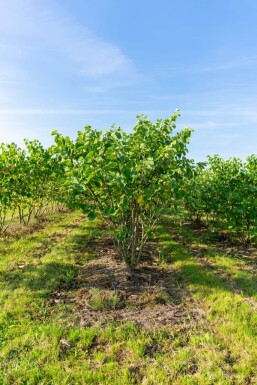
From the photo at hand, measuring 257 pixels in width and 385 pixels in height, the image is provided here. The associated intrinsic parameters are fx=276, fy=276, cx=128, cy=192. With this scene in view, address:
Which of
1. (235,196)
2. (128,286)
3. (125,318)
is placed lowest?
(125,318)

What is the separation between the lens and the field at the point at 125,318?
389 cm

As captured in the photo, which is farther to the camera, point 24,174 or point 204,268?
point 24,174

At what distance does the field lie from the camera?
389 cm

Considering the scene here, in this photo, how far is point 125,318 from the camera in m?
5.23

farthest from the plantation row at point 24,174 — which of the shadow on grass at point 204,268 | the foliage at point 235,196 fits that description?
the foliage at point 235,196

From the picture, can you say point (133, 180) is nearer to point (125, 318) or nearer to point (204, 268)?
point (125, 318)

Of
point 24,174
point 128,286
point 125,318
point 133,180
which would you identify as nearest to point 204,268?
point 128,286

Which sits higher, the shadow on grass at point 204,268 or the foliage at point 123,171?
the foliage at point 123,171

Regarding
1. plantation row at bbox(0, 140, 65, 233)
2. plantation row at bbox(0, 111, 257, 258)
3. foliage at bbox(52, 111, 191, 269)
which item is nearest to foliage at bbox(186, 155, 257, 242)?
plantation row at bbox(0, 111, 257, 258)

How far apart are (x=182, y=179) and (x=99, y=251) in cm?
442

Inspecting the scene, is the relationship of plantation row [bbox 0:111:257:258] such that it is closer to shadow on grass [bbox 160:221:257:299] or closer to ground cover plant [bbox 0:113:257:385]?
ground cover plant [bbox 0:113:257:385]

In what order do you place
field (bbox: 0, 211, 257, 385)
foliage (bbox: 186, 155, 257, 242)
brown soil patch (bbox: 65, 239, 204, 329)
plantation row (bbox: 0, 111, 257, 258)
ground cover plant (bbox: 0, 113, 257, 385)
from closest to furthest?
field (bbox: 0, 211, 257, 385) < ground cover plant (bbox: 0, 113, 257, 385) < brown soil patch (bbox: 65, 239, 204, 329) < plantation row (bbox: 0, 111, 257, 258) < foliage (bbox: 186, 155, 257, 242)

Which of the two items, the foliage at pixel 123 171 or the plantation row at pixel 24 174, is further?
the plantation row at pixel 24 174

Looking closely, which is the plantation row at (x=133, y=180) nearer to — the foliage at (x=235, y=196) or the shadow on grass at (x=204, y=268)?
the foliage at (x=235, y=196)
